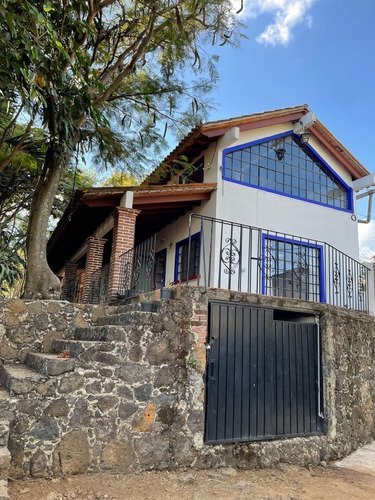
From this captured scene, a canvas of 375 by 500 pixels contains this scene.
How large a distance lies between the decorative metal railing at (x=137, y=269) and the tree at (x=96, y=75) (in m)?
1.42

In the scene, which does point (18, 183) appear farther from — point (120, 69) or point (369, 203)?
point (369, 203)

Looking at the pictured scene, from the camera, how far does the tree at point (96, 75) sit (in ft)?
15.3

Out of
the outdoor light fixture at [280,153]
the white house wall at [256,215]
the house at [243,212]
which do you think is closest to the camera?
the house at [243,212]

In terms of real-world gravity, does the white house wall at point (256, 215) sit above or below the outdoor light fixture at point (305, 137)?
below

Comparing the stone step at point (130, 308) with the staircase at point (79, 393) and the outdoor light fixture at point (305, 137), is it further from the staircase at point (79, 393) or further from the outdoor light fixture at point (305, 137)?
the outdoor light fixture at point (305, 137)

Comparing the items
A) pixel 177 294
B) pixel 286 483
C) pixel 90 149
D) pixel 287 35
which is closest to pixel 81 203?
pixel 90 149

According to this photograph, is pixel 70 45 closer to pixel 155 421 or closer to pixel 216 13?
pixel 216 13

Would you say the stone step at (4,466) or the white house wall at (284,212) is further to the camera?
the white house wall at (284,212)

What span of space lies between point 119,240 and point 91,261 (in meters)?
2.19

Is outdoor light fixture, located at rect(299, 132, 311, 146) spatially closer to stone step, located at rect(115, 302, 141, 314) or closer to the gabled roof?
the gabled roof

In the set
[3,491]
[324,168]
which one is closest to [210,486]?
[3,491]

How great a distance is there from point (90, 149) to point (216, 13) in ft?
12.5

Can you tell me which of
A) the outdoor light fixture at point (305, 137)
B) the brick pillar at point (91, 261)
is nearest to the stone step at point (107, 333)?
the brick pillar at point (91, 261)

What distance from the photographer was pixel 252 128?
9.56 meters
